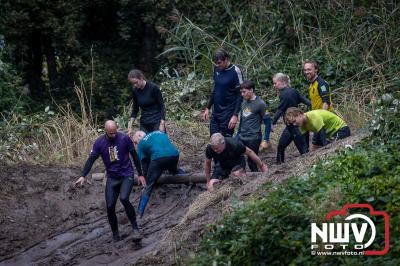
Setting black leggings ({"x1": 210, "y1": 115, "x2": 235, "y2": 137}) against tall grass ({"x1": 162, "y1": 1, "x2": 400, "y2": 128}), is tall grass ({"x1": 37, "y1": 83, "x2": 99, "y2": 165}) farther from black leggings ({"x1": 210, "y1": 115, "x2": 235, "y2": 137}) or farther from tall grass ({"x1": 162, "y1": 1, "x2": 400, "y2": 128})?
tall grass ({"x1": 162, "y1": 1, "x2": 400, "y2": 128})

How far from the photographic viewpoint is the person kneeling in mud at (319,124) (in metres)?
14.5

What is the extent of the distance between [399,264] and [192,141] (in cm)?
1015

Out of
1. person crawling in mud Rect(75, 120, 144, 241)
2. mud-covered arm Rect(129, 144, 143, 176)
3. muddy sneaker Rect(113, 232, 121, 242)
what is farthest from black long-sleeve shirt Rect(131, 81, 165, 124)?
muddy sneaker Rect(113, 232, 121, 242)

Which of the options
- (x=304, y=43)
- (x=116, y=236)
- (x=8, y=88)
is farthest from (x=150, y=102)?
(x=304, y=43)

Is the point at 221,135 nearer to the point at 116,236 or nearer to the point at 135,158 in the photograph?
the point at 135,158

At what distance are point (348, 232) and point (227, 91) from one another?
571cm

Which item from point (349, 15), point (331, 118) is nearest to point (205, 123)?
point (349, 15)

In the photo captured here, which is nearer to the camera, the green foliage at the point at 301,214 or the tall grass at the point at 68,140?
the green foliage at the point at 301,214

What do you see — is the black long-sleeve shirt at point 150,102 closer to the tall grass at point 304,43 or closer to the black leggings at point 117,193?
the black leggings at point 117,193

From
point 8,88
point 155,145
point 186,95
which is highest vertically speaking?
point 8,88

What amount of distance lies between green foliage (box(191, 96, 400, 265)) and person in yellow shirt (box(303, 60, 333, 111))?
10.9 ft

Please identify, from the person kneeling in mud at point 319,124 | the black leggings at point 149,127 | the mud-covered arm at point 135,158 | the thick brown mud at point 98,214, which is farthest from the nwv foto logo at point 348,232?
the black leggings at point 149,127

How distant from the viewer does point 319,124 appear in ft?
48.2

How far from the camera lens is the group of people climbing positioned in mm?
14570
